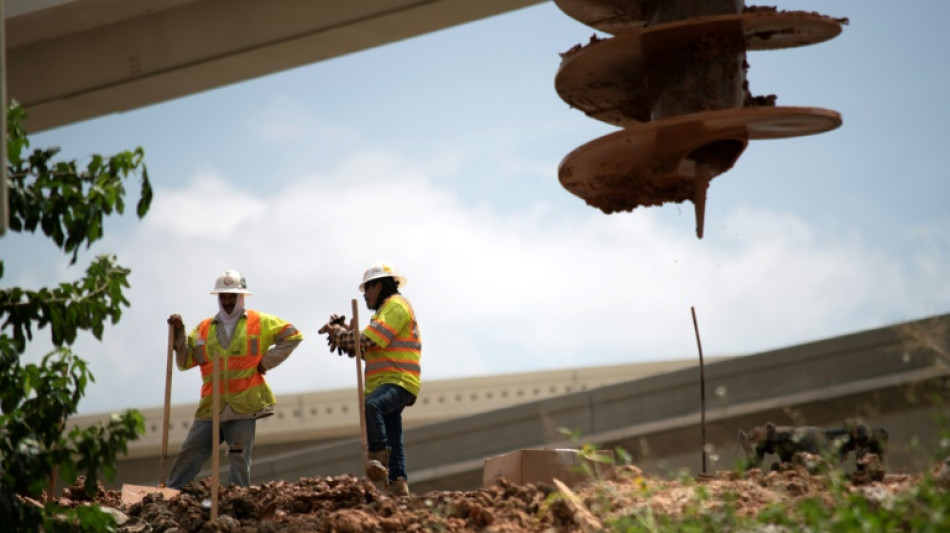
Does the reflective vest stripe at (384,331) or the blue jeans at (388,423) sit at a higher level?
the reflective vest stripe at (384,331)

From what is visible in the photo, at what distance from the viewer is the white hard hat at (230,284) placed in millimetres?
12227

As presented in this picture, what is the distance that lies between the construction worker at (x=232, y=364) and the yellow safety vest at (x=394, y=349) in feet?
3.05

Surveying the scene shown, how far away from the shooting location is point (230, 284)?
12320 millimetres

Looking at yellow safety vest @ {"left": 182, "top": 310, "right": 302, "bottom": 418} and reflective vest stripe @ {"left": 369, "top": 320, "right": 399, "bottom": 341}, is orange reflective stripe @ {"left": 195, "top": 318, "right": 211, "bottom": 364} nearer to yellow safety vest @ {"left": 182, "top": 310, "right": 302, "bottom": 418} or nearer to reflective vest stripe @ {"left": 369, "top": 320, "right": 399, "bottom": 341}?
yellow safety vest @ {"left": 182, "top": 310, "right": 302, "bottom": 418}

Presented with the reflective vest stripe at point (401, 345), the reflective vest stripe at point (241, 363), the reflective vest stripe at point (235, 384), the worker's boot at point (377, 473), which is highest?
the reflective vest stripe at point (401, 345)

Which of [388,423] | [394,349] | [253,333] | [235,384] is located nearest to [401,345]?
[394,349]

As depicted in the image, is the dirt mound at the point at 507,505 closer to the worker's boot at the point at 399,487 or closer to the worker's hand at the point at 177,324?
the worker's boot at the point at 399,487

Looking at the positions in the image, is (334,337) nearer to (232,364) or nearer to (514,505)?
(232,364)

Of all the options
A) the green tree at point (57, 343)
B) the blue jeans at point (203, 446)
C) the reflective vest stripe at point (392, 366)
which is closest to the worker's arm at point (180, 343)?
the blue jeans at point (203, 446)

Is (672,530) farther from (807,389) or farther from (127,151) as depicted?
(807,389)

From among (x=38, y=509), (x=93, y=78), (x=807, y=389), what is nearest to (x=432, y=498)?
(x=38, y=509)

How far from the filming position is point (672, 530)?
6.41 m

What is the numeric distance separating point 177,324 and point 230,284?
0.67 metres

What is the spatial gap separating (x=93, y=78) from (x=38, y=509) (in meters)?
11.8
